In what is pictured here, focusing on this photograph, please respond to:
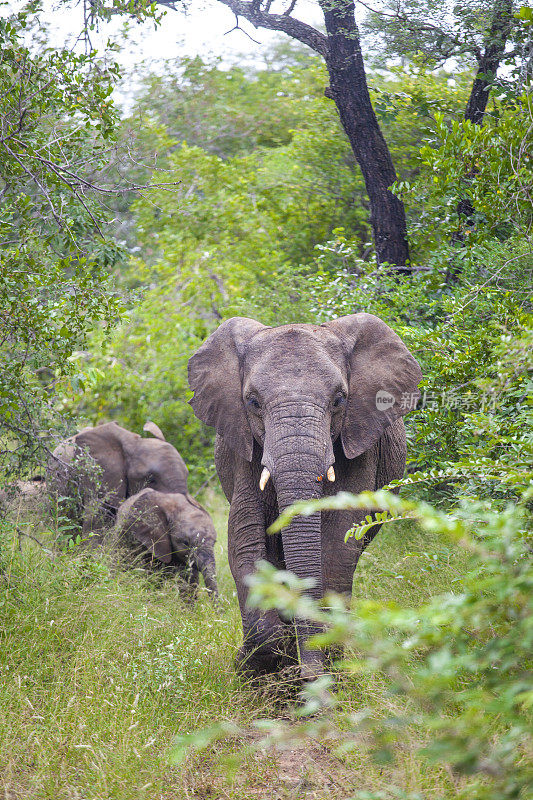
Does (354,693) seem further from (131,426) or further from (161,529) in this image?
(131,426)

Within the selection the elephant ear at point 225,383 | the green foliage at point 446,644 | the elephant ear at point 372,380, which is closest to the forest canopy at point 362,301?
the green foliage at point 446,644

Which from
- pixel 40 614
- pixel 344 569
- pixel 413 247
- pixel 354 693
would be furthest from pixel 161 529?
pixel 413 247

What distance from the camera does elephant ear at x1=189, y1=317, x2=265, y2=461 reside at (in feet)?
17.3

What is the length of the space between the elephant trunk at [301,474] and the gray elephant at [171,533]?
3.44 meters

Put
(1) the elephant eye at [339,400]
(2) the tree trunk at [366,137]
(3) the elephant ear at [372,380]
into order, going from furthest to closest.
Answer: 1. (2) the tree trunk at [366,137]
2. (3) the elephant ear at [372,380]
3. (1) the elephant eye at [339,400]

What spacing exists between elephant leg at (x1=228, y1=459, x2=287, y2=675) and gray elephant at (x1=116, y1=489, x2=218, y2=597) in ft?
9.04

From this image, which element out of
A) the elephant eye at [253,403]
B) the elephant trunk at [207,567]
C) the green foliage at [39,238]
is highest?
the green foliage at [39,238]

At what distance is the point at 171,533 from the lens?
27.5 ft

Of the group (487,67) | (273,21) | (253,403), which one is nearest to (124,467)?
(253,403)

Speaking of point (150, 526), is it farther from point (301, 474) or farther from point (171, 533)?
point (301, 474)

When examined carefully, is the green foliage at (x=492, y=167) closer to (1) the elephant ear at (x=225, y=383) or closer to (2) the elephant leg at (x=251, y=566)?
(1) the elephant ear at (x=225, y=383)

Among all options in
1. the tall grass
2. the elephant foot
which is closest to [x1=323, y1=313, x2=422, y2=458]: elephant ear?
the tall grass

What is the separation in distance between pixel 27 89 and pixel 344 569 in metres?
3.73

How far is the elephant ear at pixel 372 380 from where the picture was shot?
5.18 meters
